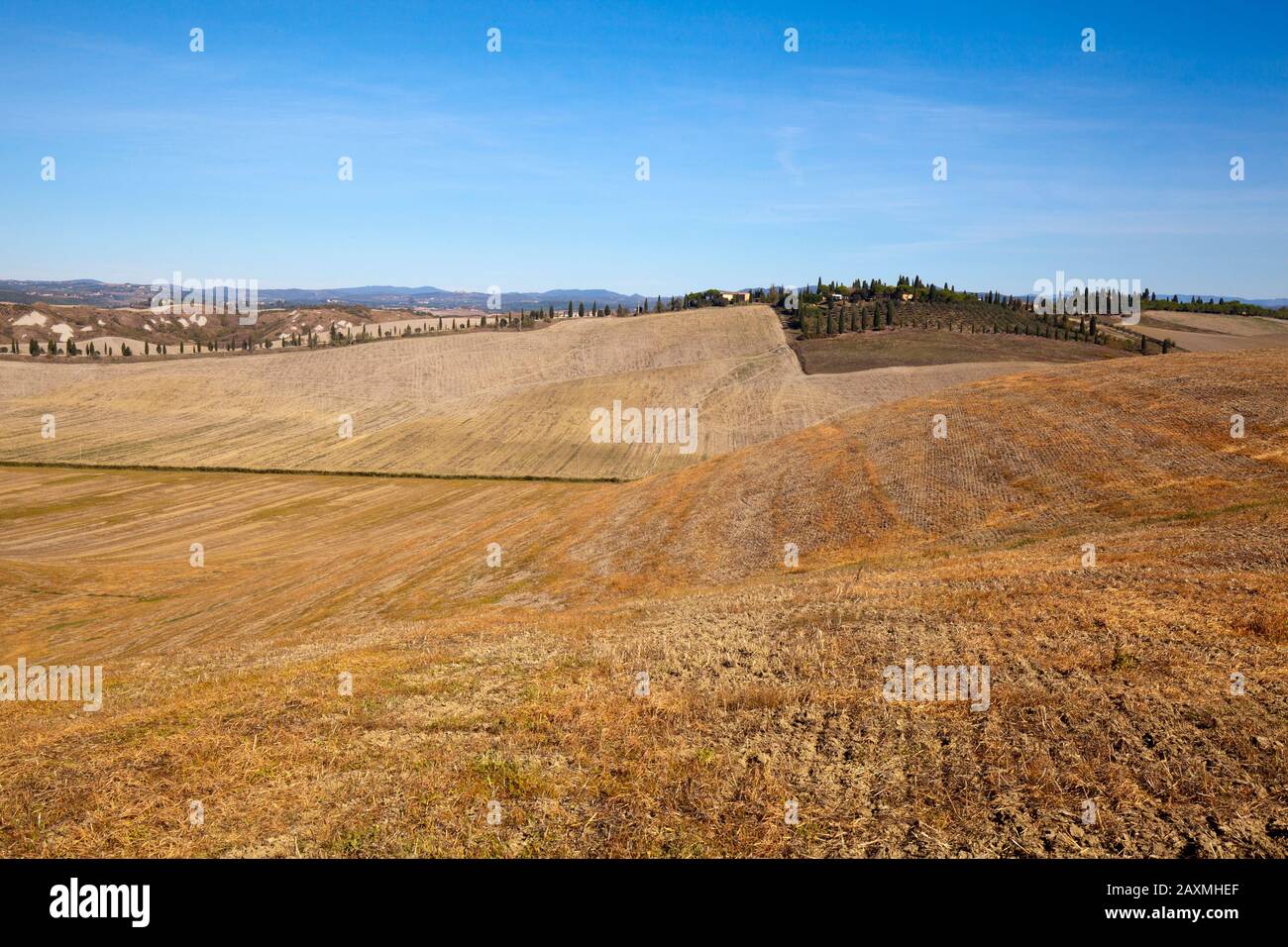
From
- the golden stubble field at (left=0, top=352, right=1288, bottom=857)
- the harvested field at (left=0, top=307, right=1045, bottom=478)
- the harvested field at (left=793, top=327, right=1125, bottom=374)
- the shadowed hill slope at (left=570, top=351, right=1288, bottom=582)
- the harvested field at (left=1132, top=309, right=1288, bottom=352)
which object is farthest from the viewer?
the harvested field at (left=1132, top=309, right=1288, bottom=352)

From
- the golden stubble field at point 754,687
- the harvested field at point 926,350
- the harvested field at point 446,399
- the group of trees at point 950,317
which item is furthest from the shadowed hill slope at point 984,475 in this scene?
the group of trees at point 950,317

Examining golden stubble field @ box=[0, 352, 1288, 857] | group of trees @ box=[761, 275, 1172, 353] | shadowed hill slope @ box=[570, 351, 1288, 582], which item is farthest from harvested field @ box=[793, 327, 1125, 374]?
golden stubble field @ box=[0, 352, 1288, 857]

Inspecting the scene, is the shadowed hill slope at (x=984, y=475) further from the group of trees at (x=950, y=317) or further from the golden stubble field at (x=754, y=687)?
the group of trees at (x=950, y=317)

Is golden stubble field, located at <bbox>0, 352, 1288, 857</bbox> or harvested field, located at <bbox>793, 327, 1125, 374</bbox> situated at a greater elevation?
harvested field, located at <bbox>793, 327, 1125, 374</bbox>

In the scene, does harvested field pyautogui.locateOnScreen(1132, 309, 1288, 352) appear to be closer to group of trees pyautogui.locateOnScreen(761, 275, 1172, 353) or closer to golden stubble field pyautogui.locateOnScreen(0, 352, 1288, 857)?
group of trees pyautogui.locateOnScreen(761, 275, 1172, 353)

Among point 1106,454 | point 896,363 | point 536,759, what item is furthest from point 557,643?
point 896,363

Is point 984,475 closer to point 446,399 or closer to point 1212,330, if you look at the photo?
point 446,399

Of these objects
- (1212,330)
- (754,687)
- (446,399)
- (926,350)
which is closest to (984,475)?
(754,687)

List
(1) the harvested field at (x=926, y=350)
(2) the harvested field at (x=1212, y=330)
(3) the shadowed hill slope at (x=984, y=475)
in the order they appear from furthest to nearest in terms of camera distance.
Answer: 1. (2) the harvested field at (x=1212, y=330)
2. (1) the harvested field at (x=926, y=350)
3. (3) the shadowed hill slope at (x=984, y=475)

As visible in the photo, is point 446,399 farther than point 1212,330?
No
